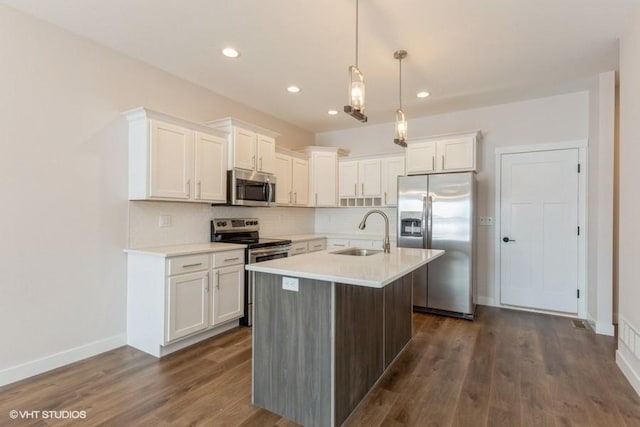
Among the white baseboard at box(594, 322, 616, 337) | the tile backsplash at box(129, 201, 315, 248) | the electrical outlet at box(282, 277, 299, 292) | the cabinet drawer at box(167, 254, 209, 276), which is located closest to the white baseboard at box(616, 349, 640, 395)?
the white baseboard at box(594, 322, 616, 337)

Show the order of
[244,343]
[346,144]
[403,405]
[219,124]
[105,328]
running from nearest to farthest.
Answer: [403,405] < [105,328] < [244,343] < [219,124] < [346,144]

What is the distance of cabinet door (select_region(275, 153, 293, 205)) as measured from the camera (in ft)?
15.4

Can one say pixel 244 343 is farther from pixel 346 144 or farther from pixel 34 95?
pixel 346 144

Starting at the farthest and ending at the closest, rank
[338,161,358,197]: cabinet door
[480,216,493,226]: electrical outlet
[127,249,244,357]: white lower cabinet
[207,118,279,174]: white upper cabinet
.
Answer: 1. [338,161,358,197]: cabinet door
2. [480,216,493,226]: electrical outlet
3. [207,118,279,174]: white upper cabinet
4. [127,249,244,357]: white lower cabinet

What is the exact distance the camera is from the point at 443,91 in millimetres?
3912

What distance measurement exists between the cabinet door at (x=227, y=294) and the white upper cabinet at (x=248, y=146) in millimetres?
1216

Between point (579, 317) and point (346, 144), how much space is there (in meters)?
4.05

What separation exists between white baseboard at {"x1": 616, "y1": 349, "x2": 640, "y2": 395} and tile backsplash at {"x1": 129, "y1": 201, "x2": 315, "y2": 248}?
13.0 ft

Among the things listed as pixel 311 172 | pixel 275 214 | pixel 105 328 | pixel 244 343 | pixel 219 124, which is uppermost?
pixel 219 124

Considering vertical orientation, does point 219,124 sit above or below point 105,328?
above

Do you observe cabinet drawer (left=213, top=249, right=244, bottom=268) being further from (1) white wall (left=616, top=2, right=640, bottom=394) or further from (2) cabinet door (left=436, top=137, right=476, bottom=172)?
(1) white wall (left=616, top=2, right=640, bottom=394)

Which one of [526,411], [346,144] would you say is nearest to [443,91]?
[346,144]

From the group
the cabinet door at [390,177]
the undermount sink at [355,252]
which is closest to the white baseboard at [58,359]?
the undermount sink at [355,252]

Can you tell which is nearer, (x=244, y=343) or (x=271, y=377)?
(x=271, y=377)
